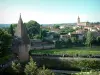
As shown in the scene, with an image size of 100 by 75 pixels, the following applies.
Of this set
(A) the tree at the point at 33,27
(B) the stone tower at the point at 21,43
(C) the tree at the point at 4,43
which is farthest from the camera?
(A) the tree at the point at 33,27

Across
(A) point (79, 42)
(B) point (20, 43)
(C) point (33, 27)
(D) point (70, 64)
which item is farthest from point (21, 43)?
(C) point (33, 27)

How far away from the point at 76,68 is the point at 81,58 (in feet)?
11.3

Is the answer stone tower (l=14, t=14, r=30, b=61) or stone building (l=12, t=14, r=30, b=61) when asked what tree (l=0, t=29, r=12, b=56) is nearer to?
stone building (l=12, t=14, r=30, b=61)

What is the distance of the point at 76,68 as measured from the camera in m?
27.5

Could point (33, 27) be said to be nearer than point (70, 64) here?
No

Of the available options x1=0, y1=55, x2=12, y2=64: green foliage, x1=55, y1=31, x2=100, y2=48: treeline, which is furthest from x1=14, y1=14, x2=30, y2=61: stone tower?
x1=55, y1=31, x2=100, y2=48: treeline

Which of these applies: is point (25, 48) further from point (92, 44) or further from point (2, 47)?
point (92, 44)

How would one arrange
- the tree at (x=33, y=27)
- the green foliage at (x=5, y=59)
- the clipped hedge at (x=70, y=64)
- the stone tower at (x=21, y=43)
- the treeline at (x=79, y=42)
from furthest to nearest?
the tree at (x=33, y=27) < the treeline at (x=79, y=42) < the clipped hedge at (x=70, y=64) < the stone tower at (x=21, y=43) < the green foliage at (x=5, y=59)

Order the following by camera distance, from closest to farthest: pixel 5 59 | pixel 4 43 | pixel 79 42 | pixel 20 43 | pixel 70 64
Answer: pixel 5 59
pixel 20 43
pixel 4 43
pixel 70 64
pixel 79 42

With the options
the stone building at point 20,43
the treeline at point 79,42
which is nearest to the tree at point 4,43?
the stone building at point 20,43

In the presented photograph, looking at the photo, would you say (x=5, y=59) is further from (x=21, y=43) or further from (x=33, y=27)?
(x=33, y=27)

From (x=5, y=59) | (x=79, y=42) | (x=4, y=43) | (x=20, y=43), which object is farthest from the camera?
(x=79, y=42)

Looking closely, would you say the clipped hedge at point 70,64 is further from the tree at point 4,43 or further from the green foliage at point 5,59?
the tree at point 4,43

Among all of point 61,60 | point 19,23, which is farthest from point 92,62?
point 19,23
